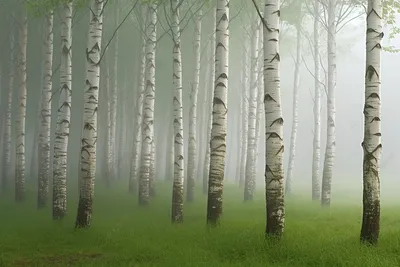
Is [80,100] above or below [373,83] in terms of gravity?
above

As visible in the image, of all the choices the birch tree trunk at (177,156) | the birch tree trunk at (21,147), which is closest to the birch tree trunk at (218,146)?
the birch tree trunk at (177,156)

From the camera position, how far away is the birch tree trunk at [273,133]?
7367 mm

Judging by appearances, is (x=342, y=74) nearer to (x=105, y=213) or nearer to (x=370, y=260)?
Result: (x=105, y=213)

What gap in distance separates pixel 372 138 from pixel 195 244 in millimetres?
3693

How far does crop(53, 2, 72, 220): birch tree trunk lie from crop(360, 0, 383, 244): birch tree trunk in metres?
8.27

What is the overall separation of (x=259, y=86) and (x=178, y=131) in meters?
9.05

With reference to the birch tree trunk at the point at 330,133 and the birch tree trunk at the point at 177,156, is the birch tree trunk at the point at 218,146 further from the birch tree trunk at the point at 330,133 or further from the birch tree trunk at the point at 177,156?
the birch tree trunk at the point at 330,133

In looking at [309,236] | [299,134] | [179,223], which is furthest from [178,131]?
[299,134]

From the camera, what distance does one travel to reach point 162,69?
2739 cm

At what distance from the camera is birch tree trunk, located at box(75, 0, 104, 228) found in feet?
32.6

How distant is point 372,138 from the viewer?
265 inches

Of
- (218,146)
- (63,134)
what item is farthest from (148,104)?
(218,146)

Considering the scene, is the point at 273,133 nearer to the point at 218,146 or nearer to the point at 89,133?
the point at 218,146

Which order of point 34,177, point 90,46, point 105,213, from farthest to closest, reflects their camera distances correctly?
point 34,177, point 105,213, point 90,46
